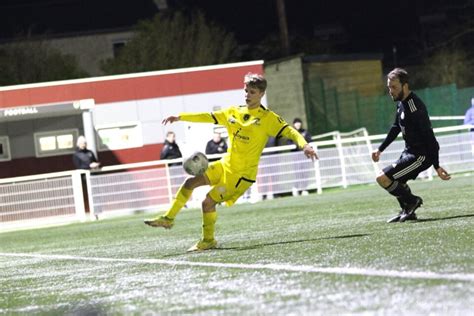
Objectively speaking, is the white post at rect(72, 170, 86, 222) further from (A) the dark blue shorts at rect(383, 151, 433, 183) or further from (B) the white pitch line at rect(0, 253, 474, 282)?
(A) the dark blue shorts at rect(383, 151, 433, 183)

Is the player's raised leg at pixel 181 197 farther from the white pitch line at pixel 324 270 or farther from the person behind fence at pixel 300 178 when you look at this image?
the person behind fence at pixel 300 178

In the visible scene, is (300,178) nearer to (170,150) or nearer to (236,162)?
(170,150)

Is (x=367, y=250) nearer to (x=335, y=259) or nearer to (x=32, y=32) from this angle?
(x=335, y=259)

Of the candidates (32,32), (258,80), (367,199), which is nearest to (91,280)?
(258,80)

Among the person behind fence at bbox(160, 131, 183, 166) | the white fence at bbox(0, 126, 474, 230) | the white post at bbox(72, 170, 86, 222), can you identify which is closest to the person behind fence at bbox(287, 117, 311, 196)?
the white fence at bbox(0, 126, 474, 230)

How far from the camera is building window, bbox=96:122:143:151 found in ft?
86.9

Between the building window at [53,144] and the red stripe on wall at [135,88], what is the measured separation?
85 centimetres

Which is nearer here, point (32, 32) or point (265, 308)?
point (265, 308)

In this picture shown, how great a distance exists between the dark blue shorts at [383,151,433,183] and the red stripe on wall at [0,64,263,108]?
16255 mm

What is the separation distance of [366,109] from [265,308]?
27787 millimetres

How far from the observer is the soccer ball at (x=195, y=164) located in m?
9.70

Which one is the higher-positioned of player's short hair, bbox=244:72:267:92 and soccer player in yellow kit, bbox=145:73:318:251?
player's short hair, bbox=244:72:267:92

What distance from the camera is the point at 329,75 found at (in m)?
37.7

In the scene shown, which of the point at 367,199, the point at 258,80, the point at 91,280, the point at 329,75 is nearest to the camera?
the point at 91,280
